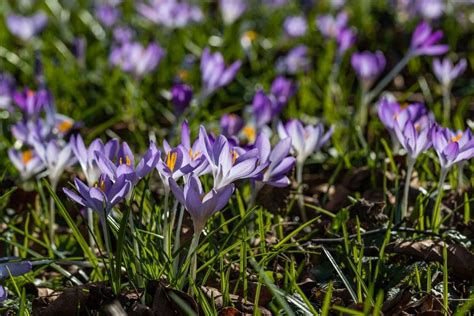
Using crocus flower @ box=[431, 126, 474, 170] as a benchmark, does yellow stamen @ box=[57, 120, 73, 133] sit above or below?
below

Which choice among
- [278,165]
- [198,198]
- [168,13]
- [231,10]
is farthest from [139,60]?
[198,198]

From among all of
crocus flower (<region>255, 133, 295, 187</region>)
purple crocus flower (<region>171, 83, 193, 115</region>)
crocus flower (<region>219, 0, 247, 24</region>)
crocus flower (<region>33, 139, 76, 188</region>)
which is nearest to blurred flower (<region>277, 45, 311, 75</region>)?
crocus flower (<region>219, 0, 247, 24</region>)

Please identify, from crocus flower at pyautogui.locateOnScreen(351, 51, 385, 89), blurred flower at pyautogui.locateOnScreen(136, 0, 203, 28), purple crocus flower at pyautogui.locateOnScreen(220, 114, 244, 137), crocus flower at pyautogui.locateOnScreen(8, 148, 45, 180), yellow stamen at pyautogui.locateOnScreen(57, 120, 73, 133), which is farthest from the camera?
blurred flower at pyautogui.locateOnScreen(136, 0, 203, 28)

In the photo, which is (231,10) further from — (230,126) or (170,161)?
(170,161)

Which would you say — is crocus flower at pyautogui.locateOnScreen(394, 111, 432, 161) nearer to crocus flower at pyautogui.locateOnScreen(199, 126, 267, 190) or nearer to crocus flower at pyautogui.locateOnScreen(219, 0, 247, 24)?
crocus flower at pyautogui.locateOnScreen(199, 126, 267, 190)

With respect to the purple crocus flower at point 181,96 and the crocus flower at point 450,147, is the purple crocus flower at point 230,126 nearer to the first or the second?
the purple crocus flower at point 181,96
